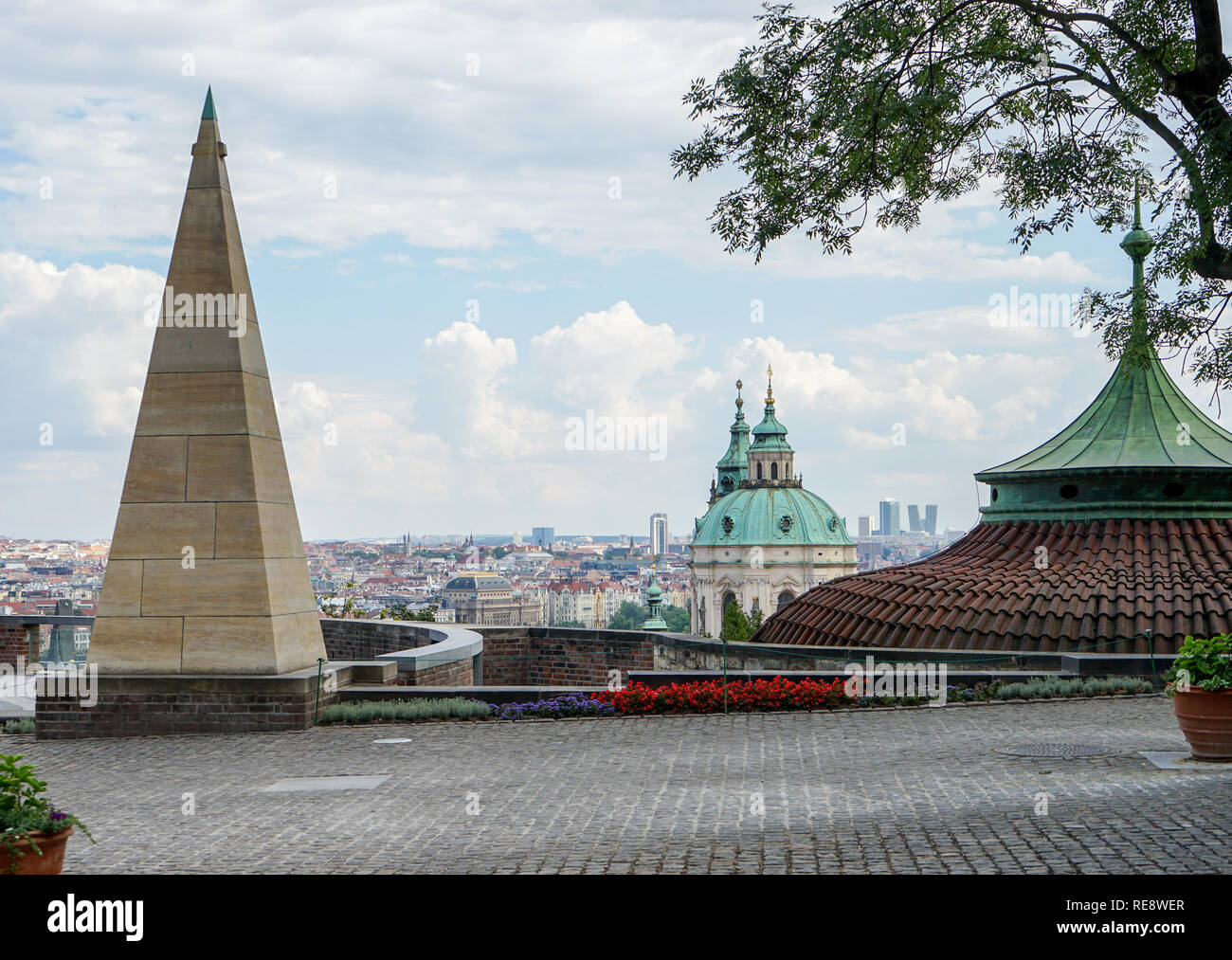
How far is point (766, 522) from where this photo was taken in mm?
146375

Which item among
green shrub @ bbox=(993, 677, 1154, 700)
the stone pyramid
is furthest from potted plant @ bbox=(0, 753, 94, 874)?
green shrub @ bbox=(993, 677, 1154, 700)

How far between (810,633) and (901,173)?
10145mm

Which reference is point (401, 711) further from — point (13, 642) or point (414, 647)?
point (13, 642)

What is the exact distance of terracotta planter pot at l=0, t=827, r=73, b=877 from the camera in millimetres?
5887

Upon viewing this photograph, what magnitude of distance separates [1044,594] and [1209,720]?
318 inches

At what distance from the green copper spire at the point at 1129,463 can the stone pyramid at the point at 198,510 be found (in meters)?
13.5

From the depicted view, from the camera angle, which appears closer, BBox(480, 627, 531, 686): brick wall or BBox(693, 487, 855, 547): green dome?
BBox(480, 627, 531, 686): brick wall

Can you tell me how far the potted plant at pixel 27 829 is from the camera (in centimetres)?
589

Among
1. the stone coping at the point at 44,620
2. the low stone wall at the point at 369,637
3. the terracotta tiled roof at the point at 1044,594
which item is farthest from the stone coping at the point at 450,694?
the stone coping at the point at 44,620

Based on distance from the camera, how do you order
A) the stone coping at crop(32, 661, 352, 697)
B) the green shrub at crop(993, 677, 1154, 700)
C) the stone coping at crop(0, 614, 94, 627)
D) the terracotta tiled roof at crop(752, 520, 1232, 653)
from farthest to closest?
the stone coping at crop(0, 614, 94, 627) < the terracotta tiled roof at crop(752, 520, 1232, 653) < the green shrub at crop(993, 677, 1154, 700) < the stone coping at crop(32, 661, 352, 697)

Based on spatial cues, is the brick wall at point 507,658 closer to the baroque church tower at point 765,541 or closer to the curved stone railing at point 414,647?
the curved stone railing at point 414,647

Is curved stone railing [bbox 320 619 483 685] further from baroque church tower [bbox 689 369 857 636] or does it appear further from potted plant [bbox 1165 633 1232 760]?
baroque church tower [bbox 689 369 857 636]

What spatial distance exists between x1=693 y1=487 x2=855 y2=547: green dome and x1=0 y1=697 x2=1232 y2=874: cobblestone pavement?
132 meters

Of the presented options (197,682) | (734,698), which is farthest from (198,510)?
(734,698)
